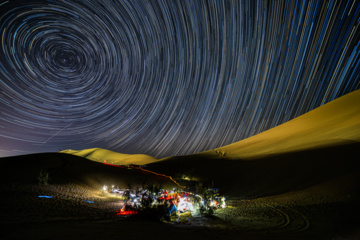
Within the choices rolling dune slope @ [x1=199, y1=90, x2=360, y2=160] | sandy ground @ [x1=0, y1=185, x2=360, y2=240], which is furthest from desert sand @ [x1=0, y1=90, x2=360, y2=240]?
rolling dune slope @ [x1=199, y1=90, x2=360, y2=160]

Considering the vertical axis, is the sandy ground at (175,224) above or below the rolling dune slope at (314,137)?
below

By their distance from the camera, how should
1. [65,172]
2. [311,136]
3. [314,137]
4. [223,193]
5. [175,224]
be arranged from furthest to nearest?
[311,136], [314,137], [223,193], [65,172], [175,224]

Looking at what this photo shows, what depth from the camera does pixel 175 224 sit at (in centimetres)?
879

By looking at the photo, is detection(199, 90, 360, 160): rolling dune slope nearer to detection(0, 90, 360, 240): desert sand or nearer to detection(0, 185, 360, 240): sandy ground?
detection(0, 90, 360, 240): desert sand

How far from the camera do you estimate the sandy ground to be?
253 inches

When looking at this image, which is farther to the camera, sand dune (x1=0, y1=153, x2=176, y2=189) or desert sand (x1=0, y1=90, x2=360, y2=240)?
sand dune (x1=0, y1=153, x2=176, y2=189)

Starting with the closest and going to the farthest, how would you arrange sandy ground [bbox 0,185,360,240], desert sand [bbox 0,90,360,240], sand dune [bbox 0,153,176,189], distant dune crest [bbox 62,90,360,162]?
1. sandy ground [bbox 0,185,360,240]
2. desert sand [bbox 0,90,360,240]
3. sand dune [bbox 0,153,176,189]
4. distant dune crest [bbox 62,90,360,162]

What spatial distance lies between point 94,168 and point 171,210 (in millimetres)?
17956

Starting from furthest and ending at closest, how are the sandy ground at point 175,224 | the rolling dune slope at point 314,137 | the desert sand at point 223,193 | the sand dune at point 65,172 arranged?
the rolling dune slope at point 314,137 → the sand dune at point 65,172 → the desert sand at point 223,193 → the sandy ground at point 175,224

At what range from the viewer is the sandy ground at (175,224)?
643cm

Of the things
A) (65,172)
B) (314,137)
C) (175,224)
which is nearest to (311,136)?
(314,137)

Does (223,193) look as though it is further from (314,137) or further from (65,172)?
(314,137)

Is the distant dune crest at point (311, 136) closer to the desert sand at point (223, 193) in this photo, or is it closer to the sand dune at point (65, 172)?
the desert sand at point (223, 193)

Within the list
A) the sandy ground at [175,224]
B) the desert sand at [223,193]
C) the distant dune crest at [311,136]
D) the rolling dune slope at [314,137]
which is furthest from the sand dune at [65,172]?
the distant dune crest at [311,136]
